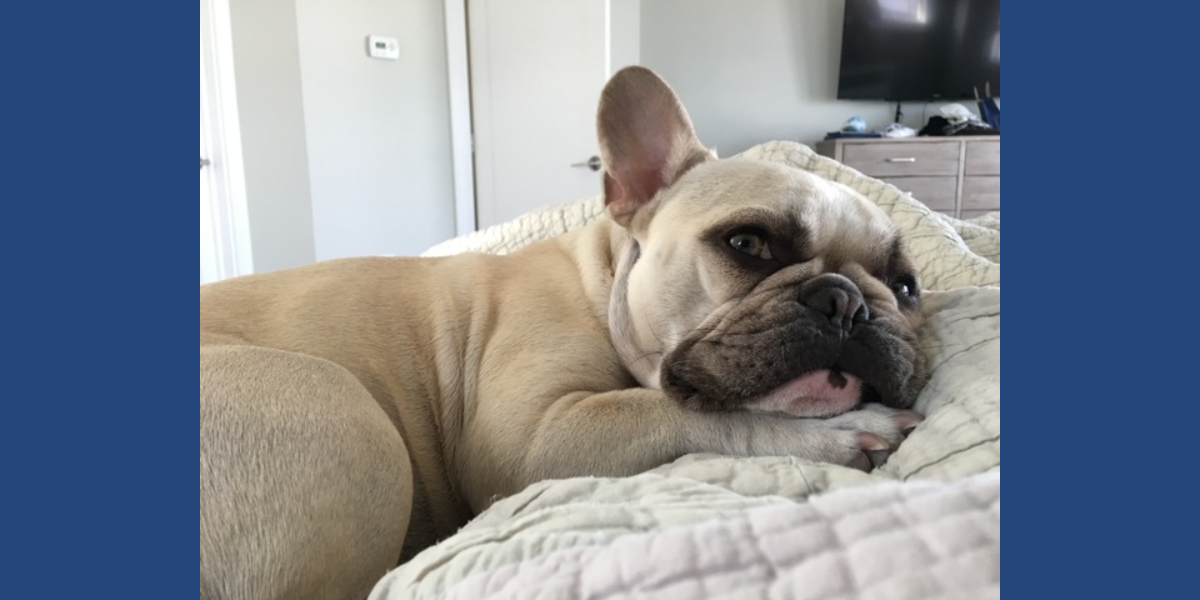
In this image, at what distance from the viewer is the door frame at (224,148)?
12.3ft

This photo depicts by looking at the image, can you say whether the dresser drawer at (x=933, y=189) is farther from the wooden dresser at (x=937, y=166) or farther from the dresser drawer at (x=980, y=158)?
the dresser drawer at (x=980, y=158)

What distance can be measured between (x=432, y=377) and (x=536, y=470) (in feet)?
1.01

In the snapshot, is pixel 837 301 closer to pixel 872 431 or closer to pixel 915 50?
pixel 872 431

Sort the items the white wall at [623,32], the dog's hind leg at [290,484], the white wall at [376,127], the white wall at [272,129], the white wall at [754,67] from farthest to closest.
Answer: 1. the white wall at [754,67]
2. the white wall at [623,32]
3. the white wall at [376,127]
4. the white wall at [272,129]
5. the dog's hind leg at [290,484]

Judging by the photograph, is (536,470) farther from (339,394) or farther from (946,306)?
(946,306)

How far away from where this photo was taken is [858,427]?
3.14 feet

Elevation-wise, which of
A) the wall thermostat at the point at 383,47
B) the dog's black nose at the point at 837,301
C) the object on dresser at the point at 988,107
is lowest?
the dog's black nose at the point at 837,301

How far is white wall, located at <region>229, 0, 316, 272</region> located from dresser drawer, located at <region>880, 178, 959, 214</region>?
360cm

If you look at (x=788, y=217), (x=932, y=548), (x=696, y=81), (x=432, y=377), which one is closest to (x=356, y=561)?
(x=432, y=377)

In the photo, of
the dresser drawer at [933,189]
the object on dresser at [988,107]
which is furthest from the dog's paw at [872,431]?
the object on dresser at [988,107]

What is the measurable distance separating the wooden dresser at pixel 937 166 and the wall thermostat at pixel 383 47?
285 cm

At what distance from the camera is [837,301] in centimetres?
99

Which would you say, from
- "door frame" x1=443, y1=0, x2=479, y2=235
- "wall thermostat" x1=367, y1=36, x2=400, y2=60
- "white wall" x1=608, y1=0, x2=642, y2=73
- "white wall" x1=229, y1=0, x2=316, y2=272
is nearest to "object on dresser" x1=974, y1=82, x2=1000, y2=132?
"white wall" x1=608, y1=0, x2=642, y2=73

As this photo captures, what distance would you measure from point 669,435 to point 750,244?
0.33m
